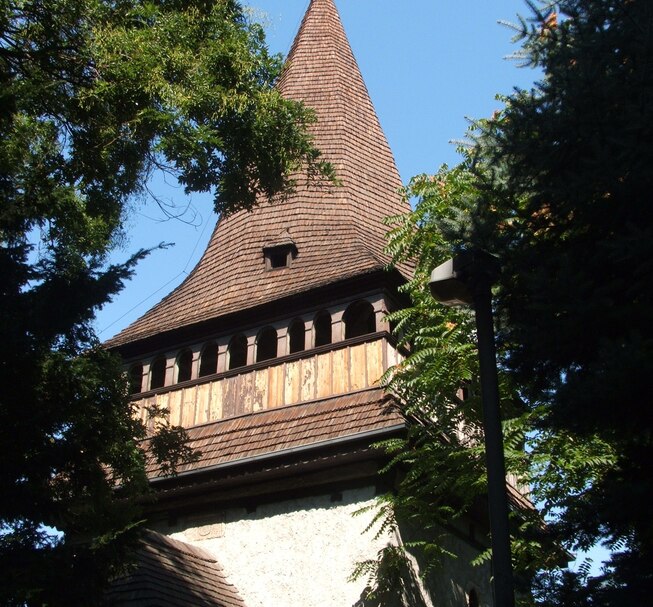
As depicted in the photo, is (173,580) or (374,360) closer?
(173,580)

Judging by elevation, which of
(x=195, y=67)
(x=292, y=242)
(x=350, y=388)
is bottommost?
(x=350, y=388)

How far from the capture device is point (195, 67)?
9.42 metres

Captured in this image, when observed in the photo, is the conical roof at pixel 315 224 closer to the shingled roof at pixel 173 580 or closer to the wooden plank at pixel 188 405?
the wooden plank at pixel 188 405

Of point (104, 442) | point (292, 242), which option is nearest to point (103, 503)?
point (104, 442)

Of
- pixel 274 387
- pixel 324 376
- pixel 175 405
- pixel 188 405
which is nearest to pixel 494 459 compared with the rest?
pixel 324 376

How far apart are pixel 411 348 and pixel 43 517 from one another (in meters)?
7.52

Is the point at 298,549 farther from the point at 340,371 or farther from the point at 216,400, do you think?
the point at 216,400

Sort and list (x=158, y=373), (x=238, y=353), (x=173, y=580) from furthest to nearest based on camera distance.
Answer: (x=158, y=373), (x=238, y=353), (x=173, y=580)

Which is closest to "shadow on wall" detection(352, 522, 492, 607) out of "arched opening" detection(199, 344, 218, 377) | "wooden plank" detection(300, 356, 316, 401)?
"wooden plank" detection(300, 356, 316, 401)

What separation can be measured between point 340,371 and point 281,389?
91cm

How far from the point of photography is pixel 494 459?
564cm

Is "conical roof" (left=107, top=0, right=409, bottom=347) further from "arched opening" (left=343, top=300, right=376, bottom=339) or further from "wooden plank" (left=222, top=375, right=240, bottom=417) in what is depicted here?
"wooden plank" (left=222, top=375, right=240, bottom=417)

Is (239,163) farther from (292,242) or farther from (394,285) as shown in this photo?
(292,242)

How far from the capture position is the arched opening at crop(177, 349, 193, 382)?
15.4m
